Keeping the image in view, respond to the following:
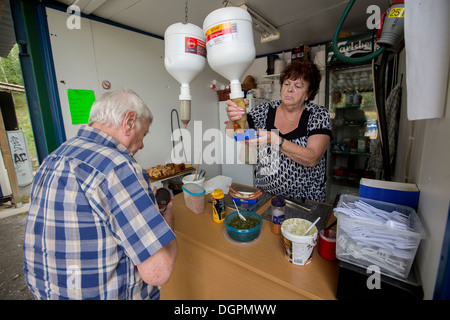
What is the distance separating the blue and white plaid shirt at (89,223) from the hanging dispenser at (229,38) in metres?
0.58

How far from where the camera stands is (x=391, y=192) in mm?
868

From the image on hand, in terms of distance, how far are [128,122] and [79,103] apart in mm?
1852

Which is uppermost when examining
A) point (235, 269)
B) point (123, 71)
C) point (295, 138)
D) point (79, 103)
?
point (123, 71)

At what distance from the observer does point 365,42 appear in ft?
7.61

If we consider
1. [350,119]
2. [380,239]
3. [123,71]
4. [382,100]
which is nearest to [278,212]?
[380,239]

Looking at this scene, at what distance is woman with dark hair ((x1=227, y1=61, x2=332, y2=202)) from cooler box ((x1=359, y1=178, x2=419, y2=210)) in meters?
0.47

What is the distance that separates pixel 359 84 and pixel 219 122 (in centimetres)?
242

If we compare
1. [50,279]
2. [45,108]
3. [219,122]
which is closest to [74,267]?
[50,279]

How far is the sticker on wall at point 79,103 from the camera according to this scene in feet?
7.20

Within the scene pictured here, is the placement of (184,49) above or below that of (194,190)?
above

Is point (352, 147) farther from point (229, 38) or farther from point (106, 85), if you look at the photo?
point (106, 85)

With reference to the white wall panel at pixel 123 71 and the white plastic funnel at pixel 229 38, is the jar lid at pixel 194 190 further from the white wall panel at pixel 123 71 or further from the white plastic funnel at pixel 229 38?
the white wall panel at pixel 123 71

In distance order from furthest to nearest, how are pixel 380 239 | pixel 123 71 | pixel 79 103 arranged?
pixel 123 71
pixel 79 103
pixel 380 239

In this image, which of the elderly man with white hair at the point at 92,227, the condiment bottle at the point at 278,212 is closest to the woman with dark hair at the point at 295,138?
the condiment bottle at the point at 278,212
